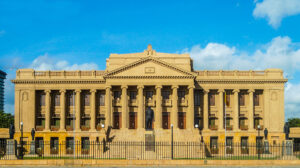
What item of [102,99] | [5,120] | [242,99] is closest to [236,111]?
[242,99]

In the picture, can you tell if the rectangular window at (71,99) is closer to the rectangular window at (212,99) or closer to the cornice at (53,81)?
the cornice at (53,81)

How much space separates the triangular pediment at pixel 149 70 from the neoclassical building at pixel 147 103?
169 cm

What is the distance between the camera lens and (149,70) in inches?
2781

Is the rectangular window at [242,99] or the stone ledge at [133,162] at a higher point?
the rectangular window at [242,99]

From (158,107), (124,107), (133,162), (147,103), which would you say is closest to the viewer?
(133,162)

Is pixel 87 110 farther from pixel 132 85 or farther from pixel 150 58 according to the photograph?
pixel 150 58

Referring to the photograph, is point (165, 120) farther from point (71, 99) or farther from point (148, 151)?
point (148, 151)

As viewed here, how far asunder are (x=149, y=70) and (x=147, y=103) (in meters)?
6.52

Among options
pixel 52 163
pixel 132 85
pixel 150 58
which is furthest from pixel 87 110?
pixel 52 163

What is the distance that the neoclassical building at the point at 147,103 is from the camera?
240 feet

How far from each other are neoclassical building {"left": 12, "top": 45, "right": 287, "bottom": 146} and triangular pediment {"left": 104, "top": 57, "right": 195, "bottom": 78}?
5.54 ft

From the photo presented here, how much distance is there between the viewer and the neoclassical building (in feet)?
240

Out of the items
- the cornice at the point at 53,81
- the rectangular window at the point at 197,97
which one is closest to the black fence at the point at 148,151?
the rectangular window at the point at 197,97

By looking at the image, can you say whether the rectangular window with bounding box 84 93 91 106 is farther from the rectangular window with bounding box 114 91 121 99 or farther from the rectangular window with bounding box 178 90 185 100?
the rectangular window with bounding box 178 90 185 100
